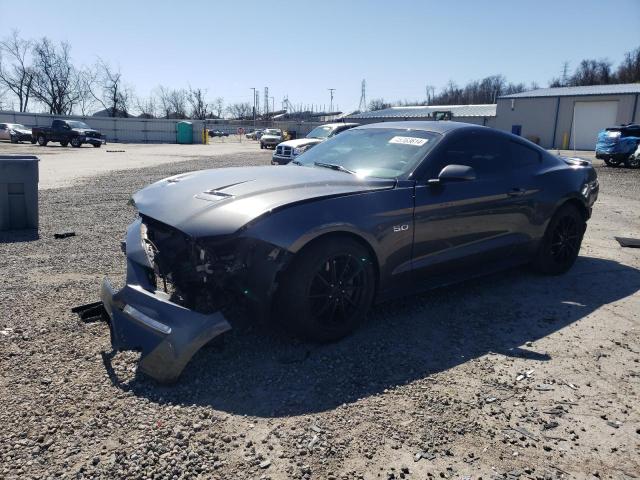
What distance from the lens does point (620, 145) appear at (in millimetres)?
20859

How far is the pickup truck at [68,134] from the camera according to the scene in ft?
105

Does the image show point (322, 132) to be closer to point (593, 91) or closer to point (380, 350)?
point (380, 350)

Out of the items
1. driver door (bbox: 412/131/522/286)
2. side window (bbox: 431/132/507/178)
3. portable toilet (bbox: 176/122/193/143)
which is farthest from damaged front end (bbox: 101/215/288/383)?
portable toilet (bbox: 176/122/193/143)

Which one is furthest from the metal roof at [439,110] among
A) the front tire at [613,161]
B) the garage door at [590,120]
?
the front tire at [613,161]

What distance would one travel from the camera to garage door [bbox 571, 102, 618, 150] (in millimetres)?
36531

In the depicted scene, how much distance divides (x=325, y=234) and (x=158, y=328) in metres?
1.21

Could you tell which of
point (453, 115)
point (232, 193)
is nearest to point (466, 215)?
point (232, 193)

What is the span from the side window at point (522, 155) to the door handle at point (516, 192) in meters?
0.26

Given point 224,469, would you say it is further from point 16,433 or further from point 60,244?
point 60,244

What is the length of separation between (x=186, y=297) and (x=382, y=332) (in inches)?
59.0

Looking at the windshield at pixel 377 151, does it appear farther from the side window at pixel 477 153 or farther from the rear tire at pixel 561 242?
the rear tire at pixel 561 242

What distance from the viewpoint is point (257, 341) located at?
3.49 metres

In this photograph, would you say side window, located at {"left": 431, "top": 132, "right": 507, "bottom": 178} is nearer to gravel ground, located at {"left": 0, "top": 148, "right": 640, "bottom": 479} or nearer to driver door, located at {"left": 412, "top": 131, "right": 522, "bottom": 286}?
driver door, located at {"left": 412, "top": 131, "right": 522, "bottom": 286}

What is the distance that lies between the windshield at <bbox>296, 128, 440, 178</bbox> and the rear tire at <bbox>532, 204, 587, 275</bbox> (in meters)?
1.87
